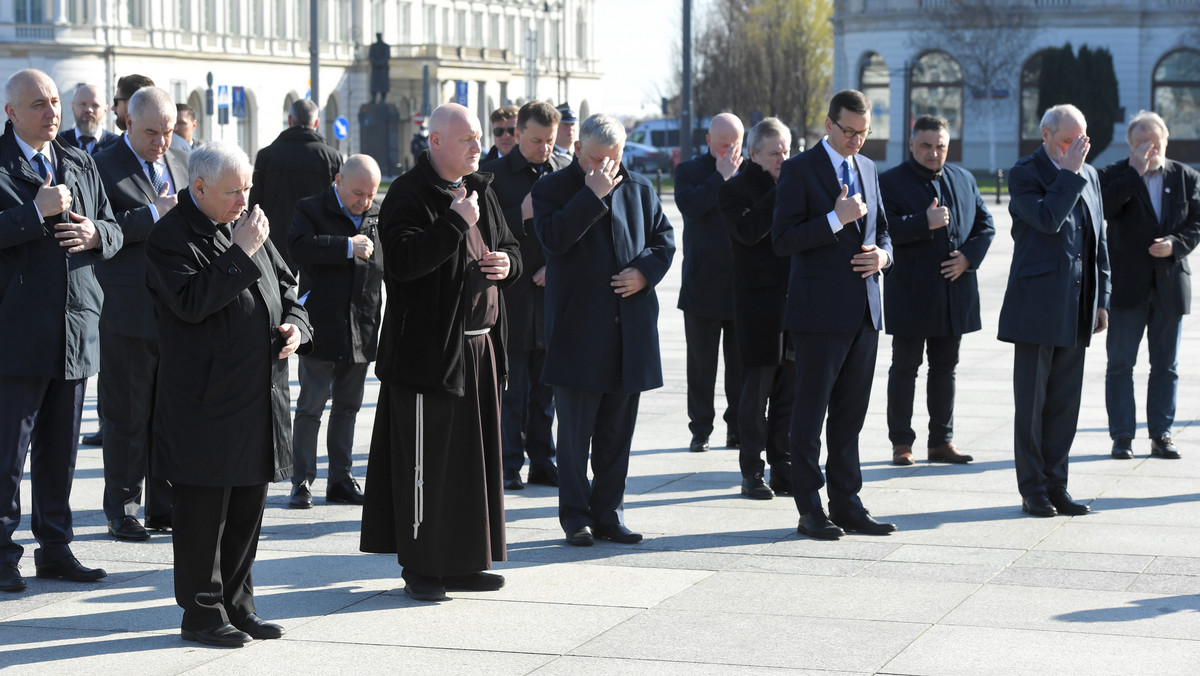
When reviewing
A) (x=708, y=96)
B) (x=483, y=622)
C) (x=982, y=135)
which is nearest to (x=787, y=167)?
(x=483, y=622)

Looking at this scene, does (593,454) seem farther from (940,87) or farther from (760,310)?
(940,87)

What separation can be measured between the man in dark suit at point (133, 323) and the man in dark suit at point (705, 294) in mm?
3213

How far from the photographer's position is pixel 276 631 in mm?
6301

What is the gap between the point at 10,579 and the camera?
7.00 m

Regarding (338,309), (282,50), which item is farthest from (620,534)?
(282,50)

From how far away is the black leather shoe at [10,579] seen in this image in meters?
6.98

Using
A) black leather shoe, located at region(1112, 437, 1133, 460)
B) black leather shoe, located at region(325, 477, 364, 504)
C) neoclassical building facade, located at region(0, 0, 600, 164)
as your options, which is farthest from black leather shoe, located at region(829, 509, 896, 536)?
neoclassical building facade, located at region(0, 0, 600, 164)

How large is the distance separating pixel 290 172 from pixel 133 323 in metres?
3.31

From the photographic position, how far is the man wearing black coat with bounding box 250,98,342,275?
1134 centimetres

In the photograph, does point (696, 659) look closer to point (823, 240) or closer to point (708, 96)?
point (823, 240)

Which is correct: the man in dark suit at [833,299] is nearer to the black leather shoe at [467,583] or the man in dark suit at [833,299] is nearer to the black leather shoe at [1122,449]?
the black leather shoe at [467,583]

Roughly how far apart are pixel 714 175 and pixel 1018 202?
209 cm

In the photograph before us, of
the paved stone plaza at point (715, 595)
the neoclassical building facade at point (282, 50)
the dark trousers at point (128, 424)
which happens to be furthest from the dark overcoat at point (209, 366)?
the neoclassical building facade at point (282, 50)

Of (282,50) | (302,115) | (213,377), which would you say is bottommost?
(213,377)
